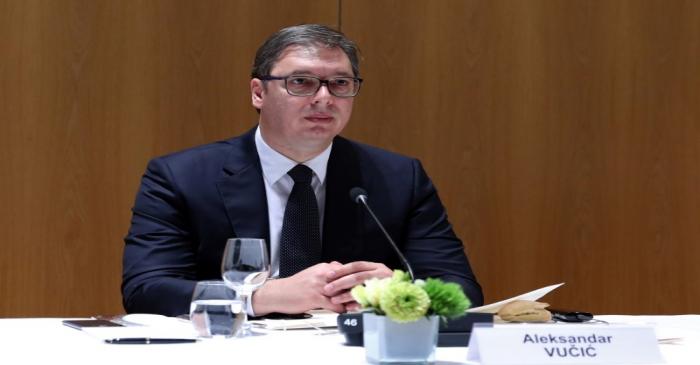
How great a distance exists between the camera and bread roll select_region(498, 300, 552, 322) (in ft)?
7.30

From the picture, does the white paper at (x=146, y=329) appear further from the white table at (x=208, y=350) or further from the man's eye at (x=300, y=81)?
the man's eye at (x=300, y=81)

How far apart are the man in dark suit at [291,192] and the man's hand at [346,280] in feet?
1.31

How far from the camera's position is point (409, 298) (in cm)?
158

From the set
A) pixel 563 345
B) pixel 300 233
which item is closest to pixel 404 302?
pixel 563 345

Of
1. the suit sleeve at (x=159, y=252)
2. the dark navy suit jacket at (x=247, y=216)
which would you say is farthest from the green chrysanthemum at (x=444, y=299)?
the dark navy suit jacket at (x=247, y=216)

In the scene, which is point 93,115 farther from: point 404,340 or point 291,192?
point 404,340

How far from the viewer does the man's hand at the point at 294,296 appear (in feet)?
7.82

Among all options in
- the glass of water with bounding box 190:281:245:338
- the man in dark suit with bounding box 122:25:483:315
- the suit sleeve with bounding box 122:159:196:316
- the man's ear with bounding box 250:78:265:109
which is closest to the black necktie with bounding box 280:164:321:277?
the man in dark suit with bounding box 122:25:483:315

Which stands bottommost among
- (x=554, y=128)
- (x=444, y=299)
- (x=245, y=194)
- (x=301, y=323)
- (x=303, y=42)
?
(x=301, y=323)

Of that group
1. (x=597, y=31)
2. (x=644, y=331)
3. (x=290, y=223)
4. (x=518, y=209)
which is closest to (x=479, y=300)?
(x=290, y=223)

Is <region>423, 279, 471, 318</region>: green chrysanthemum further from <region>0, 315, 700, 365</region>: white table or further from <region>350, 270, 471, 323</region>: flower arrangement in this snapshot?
<region>0, 315, 700, 365</region>: white table

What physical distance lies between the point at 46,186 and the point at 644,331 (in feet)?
9.21

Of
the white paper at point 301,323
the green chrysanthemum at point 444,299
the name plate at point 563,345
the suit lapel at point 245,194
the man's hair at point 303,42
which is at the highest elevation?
the man's hair at point 303,42

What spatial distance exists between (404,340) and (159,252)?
1.33 m
